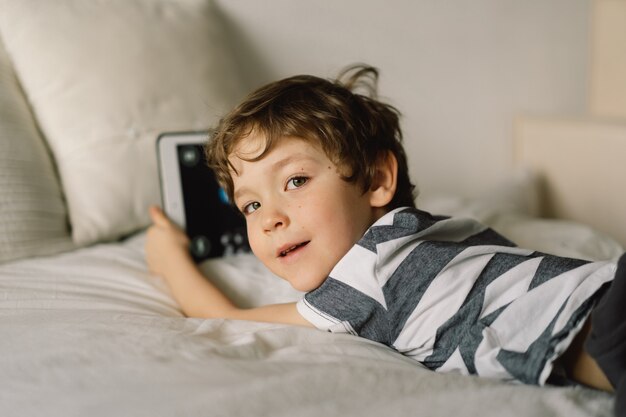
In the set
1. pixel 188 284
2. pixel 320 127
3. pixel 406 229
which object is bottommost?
pixel 188 284

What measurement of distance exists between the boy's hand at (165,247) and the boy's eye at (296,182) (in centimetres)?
26

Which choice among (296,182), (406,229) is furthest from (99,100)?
(406,229)

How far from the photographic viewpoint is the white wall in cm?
149

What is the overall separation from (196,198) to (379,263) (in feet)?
1.64

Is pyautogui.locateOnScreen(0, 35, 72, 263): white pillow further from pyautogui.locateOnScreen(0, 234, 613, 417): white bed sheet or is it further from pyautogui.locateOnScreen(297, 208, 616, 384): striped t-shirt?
pyautogui.locateOnScreen(297, 208, 616, 384): striped t-shirt

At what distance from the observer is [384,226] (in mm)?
690

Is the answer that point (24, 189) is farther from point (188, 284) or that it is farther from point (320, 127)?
point (320, 127)

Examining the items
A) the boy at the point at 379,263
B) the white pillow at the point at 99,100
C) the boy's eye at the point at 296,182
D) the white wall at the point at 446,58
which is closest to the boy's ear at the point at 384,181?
the boy at the point at 379,263

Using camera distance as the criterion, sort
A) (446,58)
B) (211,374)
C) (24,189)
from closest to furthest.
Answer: (211,374) < (24,189) < (446,58)

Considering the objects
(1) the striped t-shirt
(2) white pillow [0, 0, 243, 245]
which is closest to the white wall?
(2) white pillow [0, 0, 243, 245]

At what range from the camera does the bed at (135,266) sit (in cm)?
53

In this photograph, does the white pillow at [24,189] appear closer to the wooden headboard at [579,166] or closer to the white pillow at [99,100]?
the white pillow at [99,100]

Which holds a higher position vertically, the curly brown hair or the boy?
the curly brown hair

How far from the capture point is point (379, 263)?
668mm
